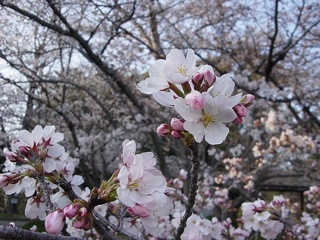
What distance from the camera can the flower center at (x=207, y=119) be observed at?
1087 mm

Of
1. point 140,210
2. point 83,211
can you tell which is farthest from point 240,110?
point 83,211

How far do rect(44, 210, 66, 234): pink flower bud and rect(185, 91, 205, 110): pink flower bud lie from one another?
425mm

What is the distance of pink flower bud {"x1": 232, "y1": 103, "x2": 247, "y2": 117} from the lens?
3.60 feet

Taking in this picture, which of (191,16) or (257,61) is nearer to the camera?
(191,16)

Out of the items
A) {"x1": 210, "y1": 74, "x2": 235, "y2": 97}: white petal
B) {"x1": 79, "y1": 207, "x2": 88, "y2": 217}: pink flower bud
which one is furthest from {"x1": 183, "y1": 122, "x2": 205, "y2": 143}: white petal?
{"x1": 79, "y1": 207, "x2": 88, "y2": 217}: pink flower bud

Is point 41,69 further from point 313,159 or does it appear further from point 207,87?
point 207,87

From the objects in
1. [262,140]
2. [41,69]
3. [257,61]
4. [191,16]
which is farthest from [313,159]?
[41,69]

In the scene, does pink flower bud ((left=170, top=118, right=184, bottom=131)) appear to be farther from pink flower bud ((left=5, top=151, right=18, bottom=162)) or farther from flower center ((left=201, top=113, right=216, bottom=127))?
pink flower bud ((left=5, top=151, right=18, bottom=162))

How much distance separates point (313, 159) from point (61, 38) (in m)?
4.78

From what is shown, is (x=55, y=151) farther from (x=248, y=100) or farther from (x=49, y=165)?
(x=248, y=100)

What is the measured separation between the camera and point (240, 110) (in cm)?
110

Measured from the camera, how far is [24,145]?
1315 millimetres

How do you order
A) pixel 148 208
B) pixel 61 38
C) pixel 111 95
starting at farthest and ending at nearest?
1. pixel 111 95
2. pixel 61 38
3. pixel 148 208

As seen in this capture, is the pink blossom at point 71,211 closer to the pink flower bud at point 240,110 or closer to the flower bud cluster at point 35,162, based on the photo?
the flower bud cluster at point 35,162
